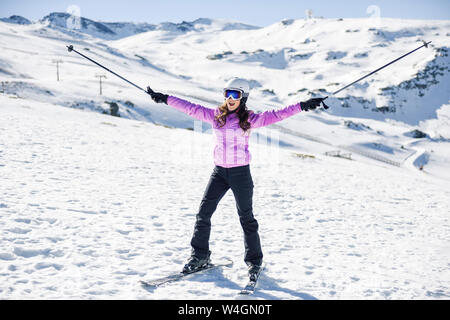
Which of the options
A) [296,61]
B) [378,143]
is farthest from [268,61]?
[378,143]

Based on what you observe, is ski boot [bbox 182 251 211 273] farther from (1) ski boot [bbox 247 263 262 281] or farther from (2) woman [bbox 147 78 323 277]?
(1) ski boot [bbox 247 263 262 281]

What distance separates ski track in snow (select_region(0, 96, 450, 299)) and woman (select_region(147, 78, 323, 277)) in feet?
1.91

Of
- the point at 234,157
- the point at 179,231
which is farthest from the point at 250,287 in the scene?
the point at 179,231

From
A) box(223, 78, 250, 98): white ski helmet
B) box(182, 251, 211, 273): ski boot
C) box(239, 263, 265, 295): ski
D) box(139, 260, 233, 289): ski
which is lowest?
box(239, 263, 265, 295): ski

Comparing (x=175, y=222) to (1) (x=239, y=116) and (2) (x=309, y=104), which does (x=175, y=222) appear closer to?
(1) (x=239, y=116)

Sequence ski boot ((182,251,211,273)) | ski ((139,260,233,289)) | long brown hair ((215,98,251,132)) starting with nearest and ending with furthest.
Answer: ski ((139,260,233,289)) < long brown hair ((215,98,251,132)) < ski boot ((182,251,211,273))

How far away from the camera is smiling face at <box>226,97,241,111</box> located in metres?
5.26

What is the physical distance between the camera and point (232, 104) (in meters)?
5.29

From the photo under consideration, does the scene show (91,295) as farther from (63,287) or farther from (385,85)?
(385,85)

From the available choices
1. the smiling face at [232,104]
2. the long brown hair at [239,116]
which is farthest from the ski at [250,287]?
the smiling face at [232,104]

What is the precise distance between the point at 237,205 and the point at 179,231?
2657mm

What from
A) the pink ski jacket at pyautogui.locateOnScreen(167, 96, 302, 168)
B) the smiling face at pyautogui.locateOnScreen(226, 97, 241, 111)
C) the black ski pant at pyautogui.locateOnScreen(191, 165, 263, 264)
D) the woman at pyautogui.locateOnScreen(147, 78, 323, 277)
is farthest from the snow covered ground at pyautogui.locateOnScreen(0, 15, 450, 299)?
the smiling face at pyautogui.locateOnScreen(226, 97, 241, 111)

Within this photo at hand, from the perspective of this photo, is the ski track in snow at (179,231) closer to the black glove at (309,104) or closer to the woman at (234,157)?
the woman at (234,157)

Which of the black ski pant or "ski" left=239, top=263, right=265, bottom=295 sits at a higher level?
the black ski pant
